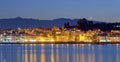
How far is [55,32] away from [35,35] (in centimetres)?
675

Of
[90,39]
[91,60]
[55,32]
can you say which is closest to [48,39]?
[55,32]

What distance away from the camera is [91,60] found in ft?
180

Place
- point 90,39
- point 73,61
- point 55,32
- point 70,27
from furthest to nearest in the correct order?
point 70,27 → point 55,32 → point 90,39 → point 73,61

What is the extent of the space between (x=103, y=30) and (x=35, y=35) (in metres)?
16.0

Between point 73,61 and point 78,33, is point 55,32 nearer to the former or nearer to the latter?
point 78,33

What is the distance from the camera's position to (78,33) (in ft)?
A: 431

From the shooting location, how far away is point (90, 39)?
124m

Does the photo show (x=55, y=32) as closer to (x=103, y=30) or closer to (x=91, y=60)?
(x=103, y=30)

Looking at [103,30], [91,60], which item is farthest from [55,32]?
[91,60]

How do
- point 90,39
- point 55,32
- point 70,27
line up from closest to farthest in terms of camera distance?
point 90,39, point 55,32, point 70,27

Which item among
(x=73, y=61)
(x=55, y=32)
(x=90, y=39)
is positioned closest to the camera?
(x=73, y=61)

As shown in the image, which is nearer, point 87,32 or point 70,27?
point 87,32

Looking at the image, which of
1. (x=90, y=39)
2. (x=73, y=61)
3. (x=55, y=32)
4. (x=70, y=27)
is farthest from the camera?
(x=70, y=27)

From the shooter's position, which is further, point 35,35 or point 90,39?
point 35,35
